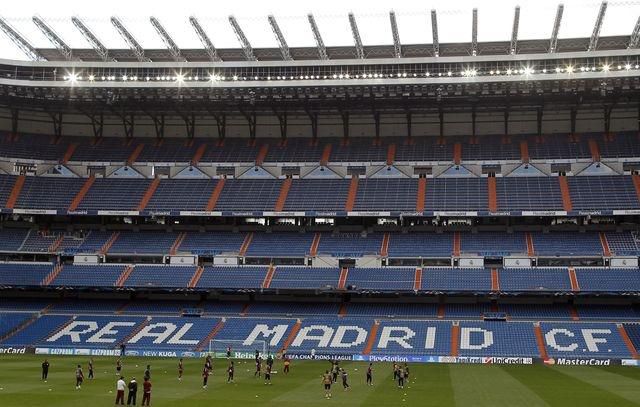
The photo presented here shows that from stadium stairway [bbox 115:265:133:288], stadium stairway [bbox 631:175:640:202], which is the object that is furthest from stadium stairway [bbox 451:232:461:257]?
stadium stairway [bbox 115:265:133:288]

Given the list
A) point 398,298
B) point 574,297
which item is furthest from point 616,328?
point 398,298

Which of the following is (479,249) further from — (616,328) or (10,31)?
Answer: (10,31)

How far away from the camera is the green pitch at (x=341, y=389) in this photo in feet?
105

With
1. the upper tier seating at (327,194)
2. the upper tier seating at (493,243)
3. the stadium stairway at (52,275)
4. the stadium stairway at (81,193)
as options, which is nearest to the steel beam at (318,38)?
the upper tier seating at (327,194)

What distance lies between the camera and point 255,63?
69312 mm

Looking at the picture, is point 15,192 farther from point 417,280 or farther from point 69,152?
point 417,280

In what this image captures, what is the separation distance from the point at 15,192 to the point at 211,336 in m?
29.3

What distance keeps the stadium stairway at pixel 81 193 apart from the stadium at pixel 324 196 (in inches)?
8.8

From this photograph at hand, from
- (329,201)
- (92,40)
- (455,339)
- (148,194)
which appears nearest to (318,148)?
(329,201)

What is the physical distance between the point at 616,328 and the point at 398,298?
64.3 ft

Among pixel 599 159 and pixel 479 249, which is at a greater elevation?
pixel 599 159

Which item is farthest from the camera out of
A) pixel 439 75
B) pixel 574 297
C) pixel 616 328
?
pixel 439 75

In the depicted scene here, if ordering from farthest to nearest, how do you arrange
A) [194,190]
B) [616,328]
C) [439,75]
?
[194,190] < [439,75] < [616,328]

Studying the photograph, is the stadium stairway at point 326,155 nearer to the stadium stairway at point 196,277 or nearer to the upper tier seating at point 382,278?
the upper tier seating at point 382,278
